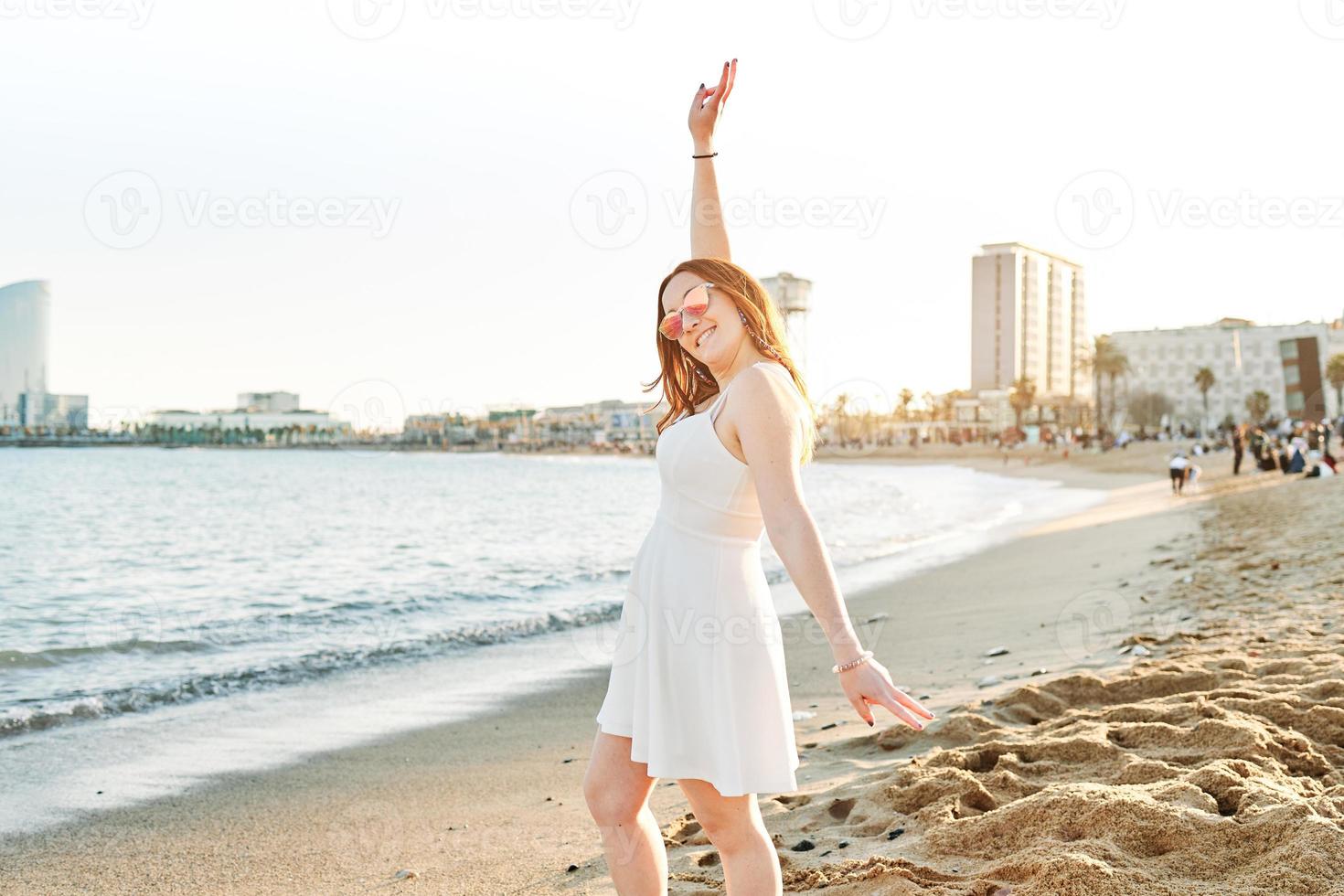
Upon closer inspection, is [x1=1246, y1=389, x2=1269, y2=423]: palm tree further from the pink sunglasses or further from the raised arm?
the pink sunglasses

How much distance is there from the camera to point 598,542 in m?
20.5

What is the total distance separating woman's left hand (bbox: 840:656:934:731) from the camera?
6.41 feet

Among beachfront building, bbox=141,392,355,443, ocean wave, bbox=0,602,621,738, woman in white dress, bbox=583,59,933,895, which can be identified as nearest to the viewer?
woman in white dress, bbox=583,59,933,895

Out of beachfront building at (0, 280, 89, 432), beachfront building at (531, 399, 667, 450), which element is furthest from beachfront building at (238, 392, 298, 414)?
beachfront building at (531, 399, 667, 450)

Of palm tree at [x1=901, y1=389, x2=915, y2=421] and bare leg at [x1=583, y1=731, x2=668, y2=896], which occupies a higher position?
palm tree at [x1=901, y1=389, x2=915, y2=421]

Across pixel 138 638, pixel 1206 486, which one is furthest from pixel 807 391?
pixel 1206 486

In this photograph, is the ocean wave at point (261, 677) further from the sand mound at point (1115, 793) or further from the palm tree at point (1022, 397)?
the palm tree at point (1022, 397)

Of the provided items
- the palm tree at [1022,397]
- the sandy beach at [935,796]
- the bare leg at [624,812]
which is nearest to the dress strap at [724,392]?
the bare leg at [624,812]

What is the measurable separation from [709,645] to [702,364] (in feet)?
2.45

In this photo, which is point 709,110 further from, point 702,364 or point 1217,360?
point 1217,360

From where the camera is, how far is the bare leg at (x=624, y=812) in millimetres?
2264

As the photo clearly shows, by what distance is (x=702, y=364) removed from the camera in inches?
99.3

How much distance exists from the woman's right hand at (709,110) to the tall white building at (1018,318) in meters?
133

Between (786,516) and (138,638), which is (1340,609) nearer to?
(786,516)
